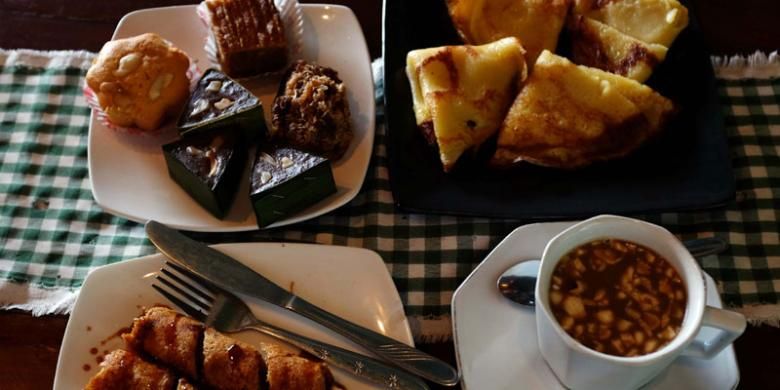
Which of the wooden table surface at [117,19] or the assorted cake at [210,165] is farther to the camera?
the wooden table surface at [117,19]

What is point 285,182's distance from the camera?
1.54 meters

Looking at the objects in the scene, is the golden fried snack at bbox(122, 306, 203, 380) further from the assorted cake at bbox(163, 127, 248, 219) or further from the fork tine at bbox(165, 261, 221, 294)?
the assorted cake at bbox(163, 127, 248, 219)

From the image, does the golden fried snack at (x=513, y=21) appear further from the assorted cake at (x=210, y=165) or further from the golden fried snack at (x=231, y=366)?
the golden fried snack at (x=231, y=366)

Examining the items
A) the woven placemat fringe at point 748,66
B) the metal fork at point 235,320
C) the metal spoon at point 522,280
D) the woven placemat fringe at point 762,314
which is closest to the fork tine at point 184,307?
the metal fork at point 235,320

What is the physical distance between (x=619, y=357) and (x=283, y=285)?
708 mm

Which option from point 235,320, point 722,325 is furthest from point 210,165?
point 722,325

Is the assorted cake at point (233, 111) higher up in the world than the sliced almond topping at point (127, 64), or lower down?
lower down

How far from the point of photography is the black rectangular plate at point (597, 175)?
1.57m

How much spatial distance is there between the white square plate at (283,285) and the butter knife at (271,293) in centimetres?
2

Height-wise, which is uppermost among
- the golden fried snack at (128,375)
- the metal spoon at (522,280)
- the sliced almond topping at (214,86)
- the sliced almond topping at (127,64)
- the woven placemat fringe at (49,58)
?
the sliced almond topping at (127,64)

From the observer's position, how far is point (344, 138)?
67.2 inches

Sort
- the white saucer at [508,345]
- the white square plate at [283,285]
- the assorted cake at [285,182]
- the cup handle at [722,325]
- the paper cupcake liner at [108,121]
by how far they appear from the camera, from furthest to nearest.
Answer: the paper cupcake liner at [108,121], the assorted cake at [285,182], the white square plate at [283,285], the white saucer at [508,345], the cup handle at [722,325]

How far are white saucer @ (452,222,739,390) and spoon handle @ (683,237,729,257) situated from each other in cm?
8

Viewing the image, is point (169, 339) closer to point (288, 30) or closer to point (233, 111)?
point (233, 111)
